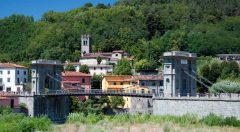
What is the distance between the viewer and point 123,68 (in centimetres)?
8781

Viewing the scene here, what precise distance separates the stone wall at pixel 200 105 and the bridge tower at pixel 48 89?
582 inches

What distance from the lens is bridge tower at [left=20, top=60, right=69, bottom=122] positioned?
66.8 metres

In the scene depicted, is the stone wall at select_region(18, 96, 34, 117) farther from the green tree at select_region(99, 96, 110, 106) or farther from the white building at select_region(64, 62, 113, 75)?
the white building at select_region(64, 62, 113, 75)

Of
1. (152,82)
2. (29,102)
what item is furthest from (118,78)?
(29,102)

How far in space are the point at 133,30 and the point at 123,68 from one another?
1132 inches

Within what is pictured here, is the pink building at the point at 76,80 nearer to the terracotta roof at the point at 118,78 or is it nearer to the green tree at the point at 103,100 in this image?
the terracotta roof at the point at 118,78

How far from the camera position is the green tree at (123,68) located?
87.0 m

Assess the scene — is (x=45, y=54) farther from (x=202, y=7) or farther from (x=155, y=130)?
(x=155, y=130)

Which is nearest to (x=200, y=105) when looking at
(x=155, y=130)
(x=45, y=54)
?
(x=155, y=130)

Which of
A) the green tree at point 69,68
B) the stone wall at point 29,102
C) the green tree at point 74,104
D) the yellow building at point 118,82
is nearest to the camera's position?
the stone wall at point 29,102

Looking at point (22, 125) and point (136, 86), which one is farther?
point (136, 86)

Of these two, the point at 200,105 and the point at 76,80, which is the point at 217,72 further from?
the point at 200,105

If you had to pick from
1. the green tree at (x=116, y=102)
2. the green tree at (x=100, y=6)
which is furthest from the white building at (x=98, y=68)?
the green tree at (x=100, y=6)

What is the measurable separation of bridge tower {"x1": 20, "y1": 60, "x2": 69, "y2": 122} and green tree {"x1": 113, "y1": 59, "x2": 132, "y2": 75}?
615 inches
